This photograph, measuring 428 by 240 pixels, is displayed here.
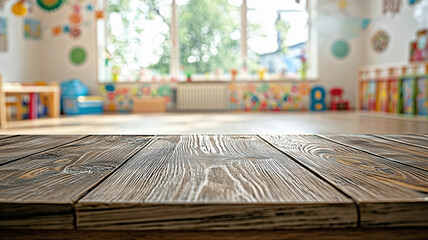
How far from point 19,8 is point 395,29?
6.02 meters

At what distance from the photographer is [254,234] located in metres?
0.46

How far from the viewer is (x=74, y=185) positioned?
54 cm

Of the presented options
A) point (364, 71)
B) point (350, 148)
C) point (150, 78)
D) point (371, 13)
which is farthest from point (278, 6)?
point (350, 148)

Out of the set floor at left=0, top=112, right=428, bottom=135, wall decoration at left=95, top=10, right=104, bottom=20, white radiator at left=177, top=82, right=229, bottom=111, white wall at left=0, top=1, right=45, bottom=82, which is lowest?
floor at left=0, top=112, right=428, bottom=135

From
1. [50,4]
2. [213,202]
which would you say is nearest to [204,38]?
[50,4]

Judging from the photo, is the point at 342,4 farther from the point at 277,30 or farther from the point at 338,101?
the point at 338,101

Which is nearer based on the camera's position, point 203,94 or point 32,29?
point 32,29

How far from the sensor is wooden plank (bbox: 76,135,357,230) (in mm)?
444

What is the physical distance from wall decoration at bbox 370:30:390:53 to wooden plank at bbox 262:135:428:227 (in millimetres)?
5849

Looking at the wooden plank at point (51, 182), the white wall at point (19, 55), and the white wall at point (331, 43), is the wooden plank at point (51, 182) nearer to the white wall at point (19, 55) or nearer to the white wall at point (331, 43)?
the white wall at point (19, 55)

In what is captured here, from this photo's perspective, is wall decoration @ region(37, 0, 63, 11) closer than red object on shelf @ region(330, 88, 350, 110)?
Yes

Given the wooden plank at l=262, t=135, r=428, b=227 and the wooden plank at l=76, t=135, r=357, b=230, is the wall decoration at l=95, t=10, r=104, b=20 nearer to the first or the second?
the wooden plank at l=262, t=135, r=428, b=227

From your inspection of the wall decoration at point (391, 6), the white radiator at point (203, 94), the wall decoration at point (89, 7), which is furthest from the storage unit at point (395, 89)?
the wall decoration at point (89, 7)

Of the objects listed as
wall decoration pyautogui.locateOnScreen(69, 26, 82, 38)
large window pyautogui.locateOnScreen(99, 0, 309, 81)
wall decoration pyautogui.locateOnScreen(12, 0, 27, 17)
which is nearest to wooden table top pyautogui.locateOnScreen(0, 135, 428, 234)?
wall decoration pyautogui.locateOnScreen(12, 0, 27, 17)
